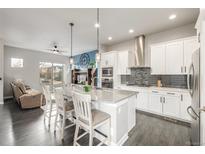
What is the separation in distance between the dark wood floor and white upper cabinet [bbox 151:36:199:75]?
61.6 inches

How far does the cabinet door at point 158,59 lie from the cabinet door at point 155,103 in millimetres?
780

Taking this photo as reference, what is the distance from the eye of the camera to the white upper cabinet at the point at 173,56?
9.96ft

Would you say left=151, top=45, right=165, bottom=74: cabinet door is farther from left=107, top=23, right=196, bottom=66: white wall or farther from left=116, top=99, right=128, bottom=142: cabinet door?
left=116, top=99, right=128, bottom=142: cabinet door

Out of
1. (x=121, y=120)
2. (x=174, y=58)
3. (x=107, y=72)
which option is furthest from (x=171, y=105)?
(x=107, y=72)

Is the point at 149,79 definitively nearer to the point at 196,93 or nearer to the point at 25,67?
the point at 196,93

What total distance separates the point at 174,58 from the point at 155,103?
1501 mm

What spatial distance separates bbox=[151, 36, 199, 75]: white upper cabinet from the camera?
3.04 m

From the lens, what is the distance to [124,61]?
445cm

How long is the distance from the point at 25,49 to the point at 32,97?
3.73 m

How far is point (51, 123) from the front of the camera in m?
2.90
